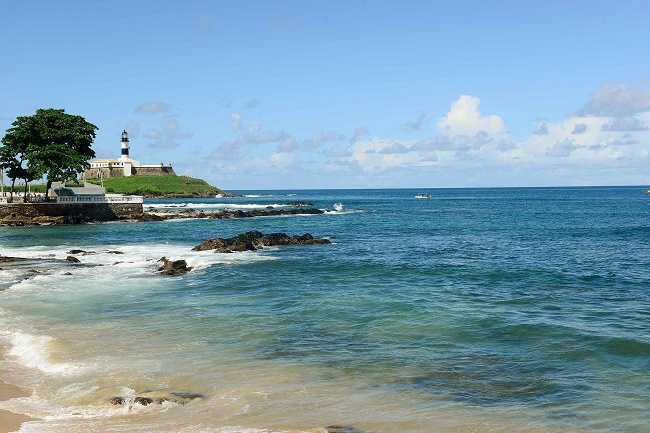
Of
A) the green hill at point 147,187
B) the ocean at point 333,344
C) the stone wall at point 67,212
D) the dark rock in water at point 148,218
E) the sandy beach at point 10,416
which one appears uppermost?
the green hill at point 147,187

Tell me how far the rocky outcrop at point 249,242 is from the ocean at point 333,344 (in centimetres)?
643

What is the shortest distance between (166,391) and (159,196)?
17751cm

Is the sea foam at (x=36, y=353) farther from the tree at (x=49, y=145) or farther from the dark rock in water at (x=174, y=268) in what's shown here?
the tree at (x=49, y=145)

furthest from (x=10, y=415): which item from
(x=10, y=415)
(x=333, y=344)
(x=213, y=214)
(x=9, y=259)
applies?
(x=213, y=214)

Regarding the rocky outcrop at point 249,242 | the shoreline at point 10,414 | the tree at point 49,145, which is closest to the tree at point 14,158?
the tree at point 49,145

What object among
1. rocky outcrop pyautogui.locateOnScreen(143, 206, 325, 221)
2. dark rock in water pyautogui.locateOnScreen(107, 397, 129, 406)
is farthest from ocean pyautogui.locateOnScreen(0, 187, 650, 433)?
rocky outcrop pyautogui.locateOnScreen(143, 206, 325, 221)

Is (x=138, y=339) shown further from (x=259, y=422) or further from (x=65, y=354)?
(x=259, y=422)

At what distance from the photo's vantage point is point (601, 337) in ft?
Answer: 57.9

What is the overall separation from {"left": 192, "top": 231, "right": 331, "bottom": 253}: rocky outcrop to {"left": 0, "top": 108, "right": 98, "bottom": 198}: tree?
38289mm

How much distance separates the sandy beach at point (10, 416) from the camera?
35.3 feet

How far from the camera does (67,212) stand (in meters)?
75.6

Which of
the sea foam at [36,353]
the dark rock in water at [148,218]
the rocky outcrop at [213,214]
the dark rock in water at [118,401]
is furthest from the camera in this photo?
the rocky outcrop at [213,214]

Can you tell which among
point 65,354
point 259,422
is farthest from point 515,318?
point 65,354

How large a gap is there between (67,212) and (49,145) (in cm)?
916
